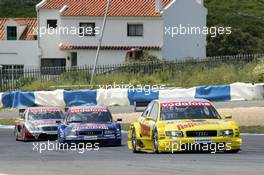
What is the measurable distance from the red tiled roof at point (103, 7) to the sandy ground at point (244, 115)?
3788 centimetres

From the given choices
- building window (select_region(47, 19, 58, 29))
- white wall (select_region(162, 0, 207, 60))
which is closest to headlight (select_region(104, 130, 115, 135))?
white wall (select_region(162, 0, 207, 60))

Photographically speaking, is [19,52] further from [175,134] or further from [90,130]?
[175,134]

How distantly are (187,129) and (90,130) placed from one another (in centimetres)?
A: 583

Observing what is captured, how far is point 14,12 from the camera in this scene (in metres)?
108

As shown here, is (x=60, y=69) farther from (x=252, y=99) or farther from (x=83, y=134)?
(x=83, y=134)

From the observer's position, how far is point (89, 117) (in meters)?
24.3

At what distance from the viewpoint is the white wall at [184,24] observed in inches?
2948

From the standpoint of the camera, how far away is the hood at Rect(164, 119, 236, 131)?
18078 millimetres

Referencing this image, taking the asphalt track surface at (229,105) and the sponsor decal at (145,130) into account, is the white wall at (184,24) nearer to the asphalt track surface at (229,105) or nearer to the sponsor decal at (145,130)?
the asphalt track surface at (229,105)

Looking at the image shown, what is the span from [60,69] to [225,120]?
29422 mm

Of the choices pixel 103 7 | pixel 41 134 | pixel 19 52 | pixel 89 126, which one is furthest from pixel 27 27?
pixel 89 126

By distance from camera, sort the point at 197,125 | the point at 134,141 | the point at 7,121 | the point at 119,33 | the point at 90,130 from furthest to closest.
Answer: the point at 119,33
the point at 7,121
the point at 90,130
the point at 134,141
the point at 197,125

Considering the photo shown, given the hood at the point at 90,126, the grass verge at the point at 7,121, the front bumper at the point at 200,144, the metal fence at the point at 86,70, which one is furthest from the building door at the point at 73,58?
the front bumper at the point at 200,144

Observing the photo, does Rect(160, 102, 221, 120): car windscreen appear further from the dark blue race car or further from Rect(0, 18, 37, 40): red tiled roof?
Rect(0, 18, 37, 40): red tiled roof
